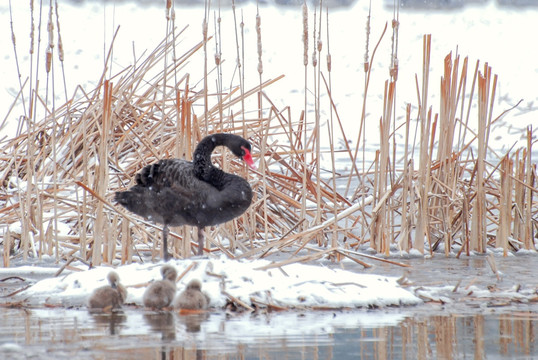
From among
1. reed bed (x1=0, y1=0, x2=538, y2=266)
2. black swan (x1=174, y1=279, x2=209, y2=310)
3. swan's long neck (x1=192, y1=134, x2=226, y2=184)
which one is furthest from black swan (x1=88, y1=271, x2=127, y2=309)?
swan's long neck (x1=192, y1=134, x2=226, y2=184)

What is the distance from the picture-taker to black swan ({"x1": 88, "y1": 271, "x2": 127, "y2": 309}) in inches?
198

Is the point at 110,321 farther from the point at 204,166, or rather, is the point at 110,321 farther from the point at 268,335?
the point at 204,166

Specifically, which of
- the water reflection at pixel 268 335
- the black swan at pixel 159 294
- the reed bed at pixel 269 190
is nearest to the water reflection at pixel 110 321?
the water reflection at pixel 268 335

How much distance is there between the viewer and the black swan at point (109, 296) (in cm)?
504

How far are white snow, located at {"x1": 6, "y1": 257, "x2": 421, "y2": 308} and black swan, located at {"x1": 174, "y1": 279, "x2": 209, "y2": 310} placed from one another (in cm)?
12

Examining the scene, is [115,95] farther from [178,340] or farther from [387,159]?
[178,340]

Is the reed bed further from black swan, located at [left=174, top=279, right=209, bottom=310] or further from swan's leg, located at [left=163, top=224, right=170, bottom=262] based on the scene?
black swan, located at [left=174, top=279, right=209, bottom=310]

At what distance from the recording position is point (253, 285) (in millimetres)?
5191

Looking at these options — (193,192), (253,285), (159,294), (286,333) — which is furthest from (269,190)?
(286,333)

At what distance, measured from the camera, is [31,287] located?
18.6 feet

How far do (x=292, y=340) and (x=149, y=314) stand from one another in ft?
4.09

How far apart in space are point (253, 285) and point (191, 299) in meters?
0.43

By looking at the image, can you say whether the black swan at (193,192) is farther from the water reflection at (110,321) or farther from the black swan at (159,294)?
the water reflection at (110,321)

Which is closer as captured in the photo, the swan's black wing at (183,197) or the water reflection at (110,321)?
the water reflection at (110,321)
